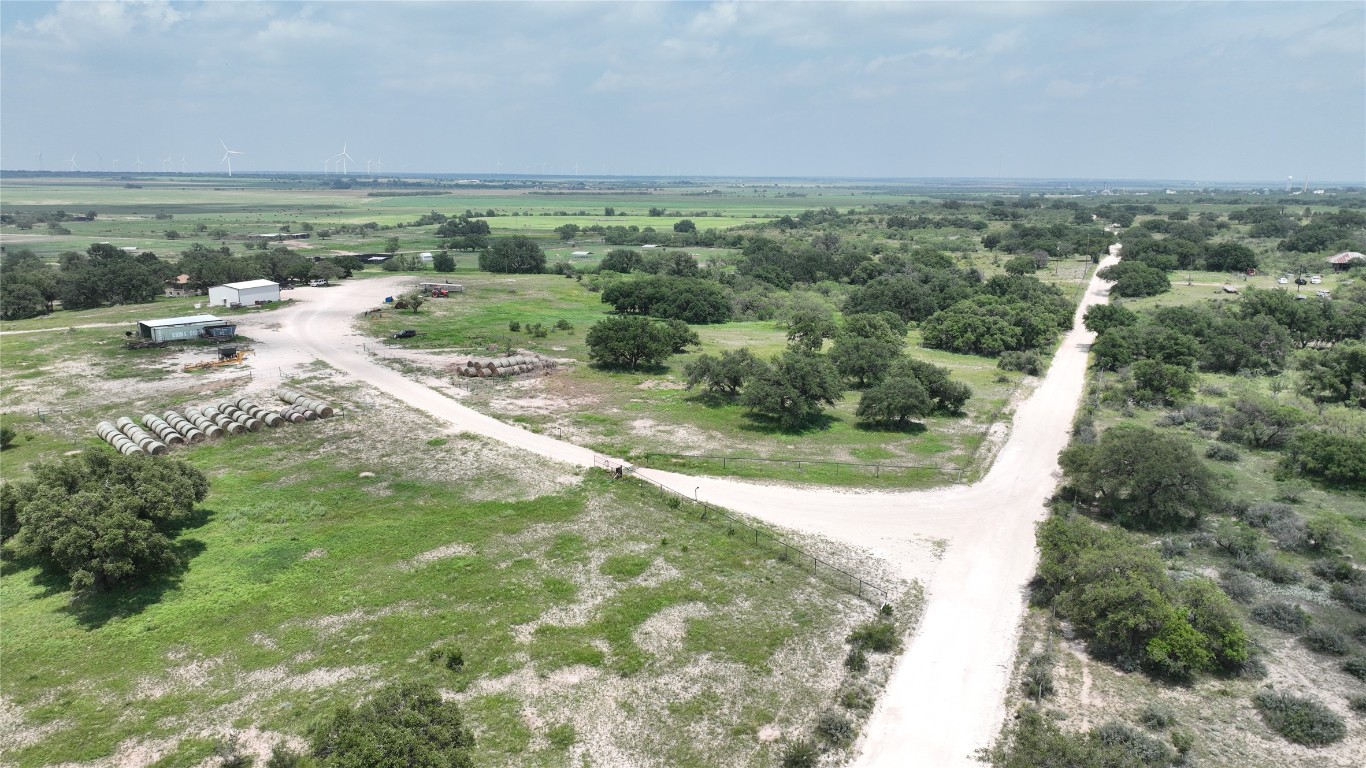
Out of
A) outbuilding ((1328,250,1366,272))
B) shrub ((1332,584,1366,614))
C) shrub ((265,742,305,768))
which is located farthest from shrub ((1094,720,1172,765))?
outbuilding ((1328,250,1366,272))

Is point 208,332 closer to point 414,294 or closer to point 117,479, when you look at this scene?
point 414,294

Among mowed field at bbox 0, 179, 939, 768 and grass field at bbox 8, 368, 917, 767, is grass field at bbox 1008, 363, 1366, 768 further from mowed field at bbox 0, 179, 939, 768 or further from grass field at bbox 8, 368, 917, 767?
grass field at bbox 8, 368, 917, 767

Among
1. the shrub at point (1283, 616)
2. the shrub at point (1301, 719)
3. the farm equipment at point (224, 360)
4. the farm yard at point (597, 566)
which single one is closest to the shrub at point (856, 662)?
the farm yard at point (597, 566)

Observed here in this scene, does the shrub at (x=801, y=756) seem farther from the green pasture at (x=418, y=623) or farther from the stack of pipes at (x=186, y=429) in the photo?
the stack of pipes at (x=186, y=429)

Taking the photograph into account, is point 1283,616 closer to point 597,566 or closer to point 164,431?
point 597,566

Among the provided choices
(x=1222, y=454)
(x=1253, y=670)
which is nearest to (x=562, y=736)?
(x=1253, y=670)

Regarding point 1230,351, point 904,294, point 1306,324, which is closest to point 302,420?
point 904,294
